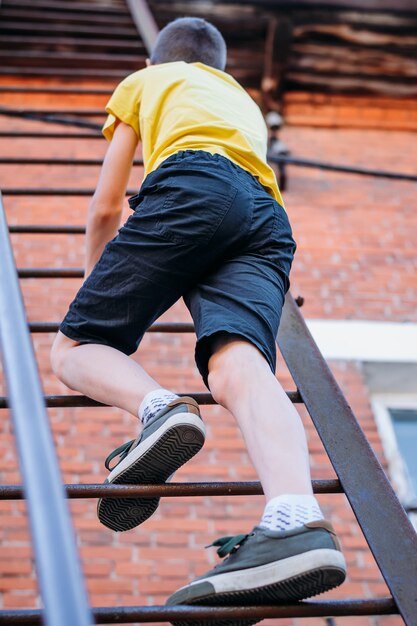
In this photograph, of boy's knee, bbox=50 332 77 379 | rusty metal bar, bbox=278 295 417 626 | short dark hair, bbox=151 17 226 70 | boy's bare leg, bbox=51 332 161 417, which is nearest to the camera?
rusty metal bar, bbox=278 295 417 626

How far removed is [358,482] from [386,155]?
4.00 meters

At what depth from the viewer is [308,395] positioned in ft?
6.34

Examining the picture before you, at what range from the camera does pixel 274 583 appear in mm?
1277

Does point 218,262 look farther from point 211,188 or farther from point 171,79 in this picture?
point 171,79

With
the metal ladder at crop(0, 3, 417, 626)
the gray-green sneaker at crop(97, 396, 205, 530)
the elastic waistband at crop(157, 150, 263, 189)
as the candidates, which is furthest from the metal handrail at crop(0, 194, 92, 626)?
the elastic waistband at crop(157, 150, 263, 189)

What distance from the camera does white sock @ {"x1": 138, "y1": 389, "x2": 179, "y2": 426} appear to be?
153 cm

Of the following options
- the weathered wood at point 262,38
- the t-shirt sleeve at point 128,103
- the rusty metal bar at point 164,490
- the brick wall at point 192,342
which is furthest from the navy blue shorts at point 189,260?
the weathered wood at point 262,38

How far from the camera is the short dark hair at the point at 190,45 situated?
2.28m

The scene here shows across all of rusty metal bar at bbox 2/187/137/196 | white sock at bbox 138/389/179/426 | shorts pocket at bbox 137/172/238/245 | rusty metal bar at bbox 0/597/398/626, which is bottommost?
rusty metal bar at bbox 0/597/398/626

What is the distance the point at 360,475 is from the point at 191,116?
978mm

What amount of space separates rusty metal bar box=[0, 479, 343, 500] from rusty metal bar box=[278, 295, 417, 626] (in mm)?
68

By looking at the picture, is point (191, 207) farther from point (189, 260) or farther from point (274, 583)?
point (274, 583)

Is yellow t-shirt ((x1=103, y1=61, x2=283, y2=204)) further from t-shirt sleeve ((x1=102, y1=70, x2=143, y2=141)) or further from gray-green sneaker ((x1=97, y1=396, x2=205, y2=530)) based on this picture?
gray-green sneaker ((x1=97, y1=396, x2=205, y2=530))

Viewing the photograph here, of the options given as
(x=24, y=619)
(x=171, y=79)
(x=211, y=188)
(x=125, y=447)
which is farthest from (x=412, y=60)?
(x=24, y=619)
